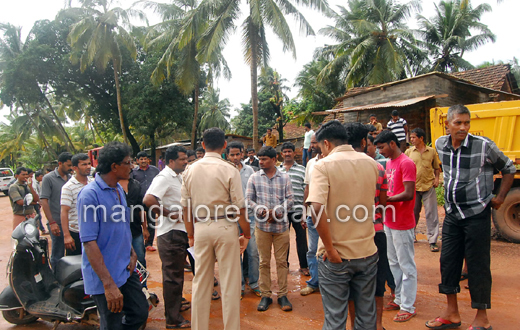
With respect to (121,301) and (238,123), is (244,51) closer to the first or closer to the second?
(121,301)

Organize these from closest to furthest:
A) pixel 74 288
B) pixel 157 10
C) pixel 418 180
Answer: pixel 74 288 → pixel 418 180 → pixel 157 10

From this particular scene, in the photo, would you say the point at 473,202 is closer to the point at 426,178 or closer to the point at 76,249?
the point at 426,178

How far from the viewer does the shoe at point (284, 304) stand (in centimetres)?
399

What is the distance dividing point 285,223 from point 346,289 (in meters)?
1.73

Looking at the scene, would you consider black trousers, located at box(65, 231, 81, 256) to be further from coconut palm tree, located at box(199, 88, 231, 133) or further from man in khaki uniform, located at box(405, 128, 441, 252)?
coconut palm tree, located at box(199, 88, 231, 133)

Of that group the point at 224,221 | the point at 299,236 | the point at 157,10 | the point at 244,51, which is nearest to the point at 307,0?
the point at 244,51

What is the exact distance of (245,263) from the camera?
4.95m

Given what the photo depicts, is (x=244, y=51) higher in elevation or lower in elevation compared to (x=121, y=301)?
higher

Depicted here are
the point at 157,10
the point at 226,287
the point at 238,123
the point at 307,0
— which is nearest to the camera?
the point at 226,287

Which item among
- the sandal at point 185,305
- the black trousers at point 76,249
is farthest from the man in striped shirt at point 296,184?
the black trousers at point 76,249

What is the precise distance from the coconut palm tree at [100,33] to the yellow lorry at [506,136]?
60.2 ft

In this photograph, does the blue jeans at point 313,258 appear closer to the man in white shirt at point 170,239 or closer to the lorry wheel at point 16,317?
the man in white shirt at point 170,239

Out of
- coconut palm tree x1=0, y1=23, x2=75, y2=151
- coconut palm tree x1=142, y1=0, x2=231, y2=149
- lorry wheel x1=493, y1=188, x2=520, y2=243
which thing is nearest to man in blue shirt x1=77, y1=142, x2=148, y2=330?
lorry wheel x1=493, y1=188, x2=520, y2=243

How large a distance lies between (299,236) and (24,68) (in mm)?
23218
